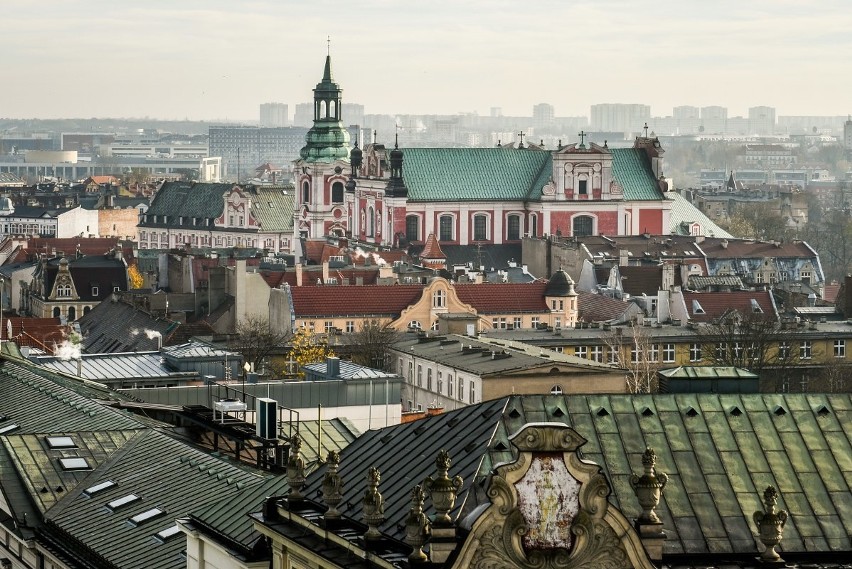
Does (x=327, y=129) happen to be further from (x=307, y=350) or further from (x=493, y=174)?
(x=307, y=350)

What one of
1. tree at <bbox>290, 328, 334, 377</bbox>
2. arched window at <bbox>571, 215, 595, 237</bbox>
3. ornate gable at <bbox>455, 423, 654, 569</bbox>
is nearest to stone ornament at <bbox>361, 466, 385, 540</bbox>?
ornate gable at <bbox>455, 423, 654, 569</bbox>

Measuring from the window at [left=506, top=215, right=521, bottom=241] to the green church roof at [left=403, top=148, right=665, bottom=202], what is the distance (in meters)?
1.11

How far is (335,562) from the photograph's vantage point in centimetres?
2516

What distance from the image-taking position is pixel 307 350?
8662 cm

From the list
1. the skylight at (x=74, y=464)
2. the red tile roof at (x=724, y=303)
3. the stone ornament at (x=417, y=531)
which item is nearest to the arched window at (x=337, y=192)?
the red tile roof at (x=724, y=303)

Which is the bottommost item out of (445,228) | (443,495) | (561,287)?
(443,495)

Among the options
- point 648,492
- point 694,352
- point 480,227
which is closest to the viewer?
point 648,492

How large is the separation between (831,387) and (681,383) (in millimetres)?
51302

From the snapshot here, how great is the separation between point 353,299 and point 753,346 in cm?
1712

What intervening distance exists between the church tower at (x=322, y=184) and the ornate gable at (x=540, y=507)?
13167cm

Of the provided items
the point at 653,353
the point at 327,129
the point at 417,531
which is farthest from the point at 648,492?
the point at 327,129

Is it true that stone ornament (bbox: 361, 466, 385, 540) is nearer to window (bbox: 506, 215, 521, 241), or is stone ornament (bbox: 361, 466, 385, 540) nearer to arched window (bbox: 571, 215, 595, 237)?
arched window (bbox: 571, 215, 595, 237)

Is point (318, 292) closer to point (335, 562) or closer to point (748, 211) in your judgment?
point (335, 562)

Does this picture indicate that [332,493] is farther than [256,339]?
No
